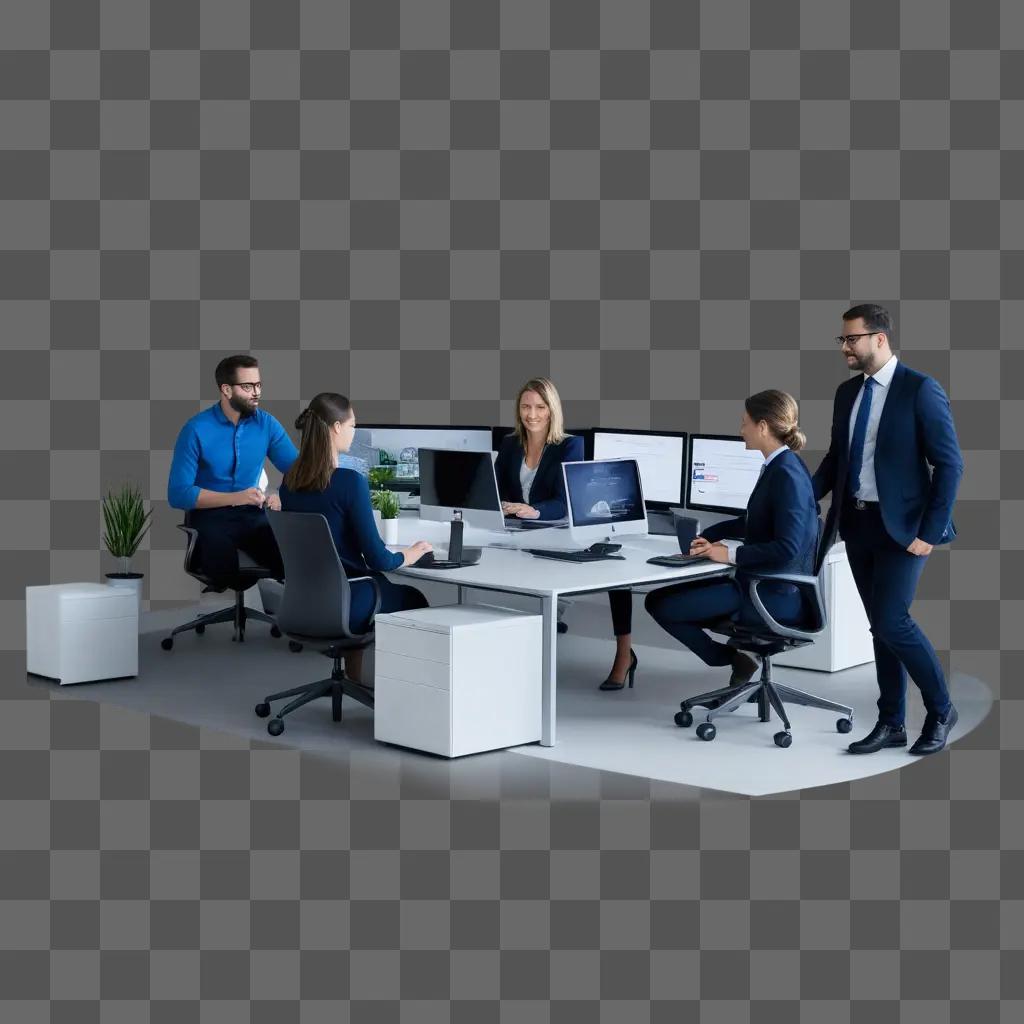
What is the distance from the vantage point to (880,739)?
725cm

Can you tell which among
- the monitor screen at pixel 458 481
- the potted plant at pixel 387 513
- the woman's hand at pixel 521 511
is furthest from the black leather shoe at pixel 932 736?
the potted plant at pixel 387 513

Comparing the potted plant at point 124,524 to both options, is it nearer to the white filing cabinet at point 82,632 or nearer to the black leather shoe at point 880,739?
the white filing cabinet at point 82,632

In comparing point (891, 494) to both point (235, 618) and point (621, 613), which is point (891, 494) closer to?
point (621, 613)

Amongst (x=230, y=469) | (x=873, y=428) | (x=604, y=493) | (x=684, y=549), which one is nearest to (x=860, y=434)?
(x=873, y=428)

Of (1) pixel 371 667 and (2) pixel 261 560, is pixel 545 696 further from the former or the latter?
(2) pixel 261 560

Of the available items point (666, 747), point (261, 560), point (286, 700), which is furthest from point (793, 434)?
point (261, 560)

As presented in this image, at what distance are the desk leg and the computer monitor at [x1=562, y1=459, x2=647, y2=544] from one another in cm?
76

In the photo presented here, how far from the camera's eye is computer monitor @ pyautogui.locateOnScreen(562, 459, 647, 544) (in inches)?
314

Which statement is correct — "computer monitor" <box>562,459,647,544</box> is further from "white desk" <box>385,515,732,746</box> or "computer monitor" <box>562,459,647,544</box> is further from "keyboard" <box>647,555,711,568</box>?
"keyboard" <box>647,555,711,568</box>

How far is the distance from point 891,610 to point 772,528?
61 centimetres

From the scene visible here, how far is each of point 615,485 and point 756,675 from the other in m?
1.46

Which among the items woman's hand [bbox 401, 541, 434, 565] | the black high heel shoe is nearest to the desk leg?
woman's hand [bbox 401, 541, 434, 565]

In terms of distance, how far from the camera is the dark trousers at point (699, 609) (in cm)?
760

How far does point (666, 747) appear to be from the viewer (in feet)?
24.2
